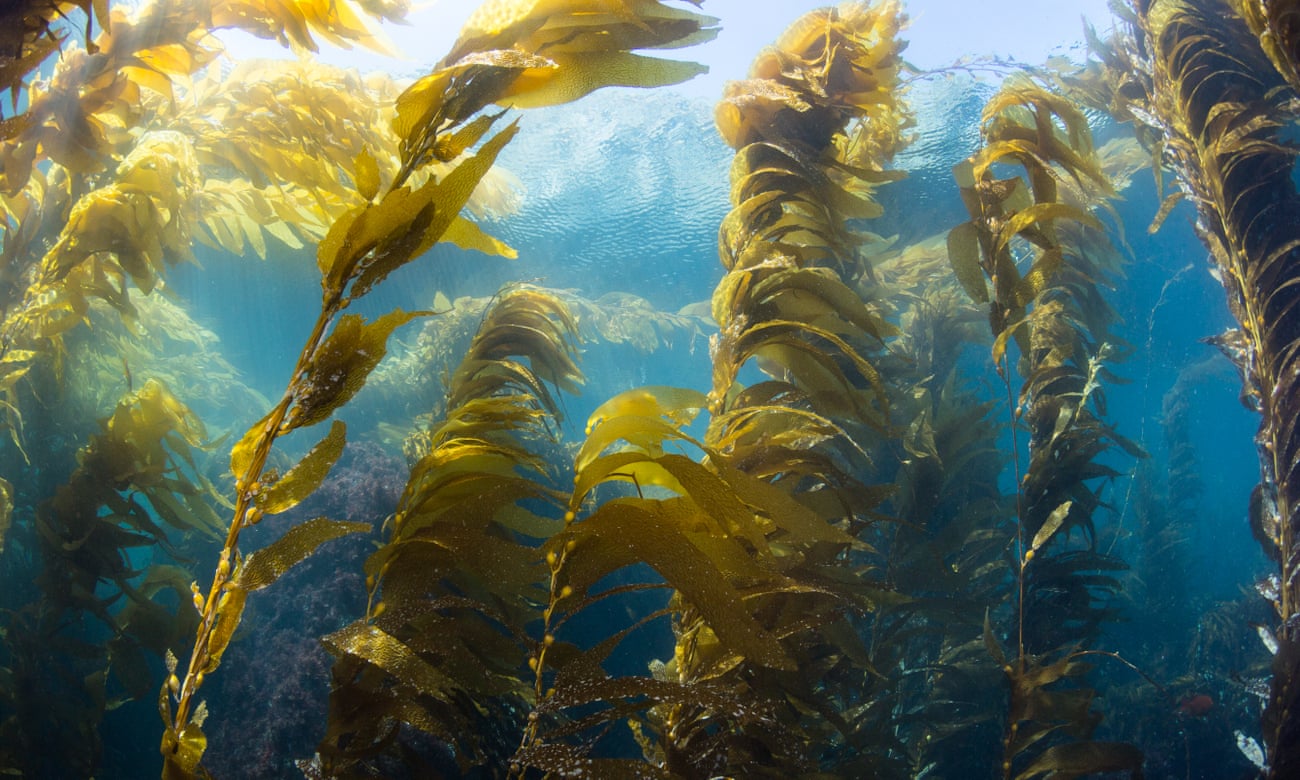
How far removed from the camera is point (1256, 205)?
2070 millimetres

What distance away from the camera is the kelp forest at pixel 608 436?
3.17 ft

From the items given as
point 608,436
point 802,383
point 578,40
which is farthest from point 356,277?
point 802,383

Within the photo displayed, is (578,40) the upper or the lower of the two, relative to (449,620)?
upper

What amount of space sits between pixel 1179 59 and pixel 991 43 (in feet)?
20.9

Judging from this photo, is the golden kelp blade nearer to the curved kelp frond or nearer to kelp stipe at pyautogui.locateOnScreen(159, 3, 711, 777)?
kelp stipe at pyautogui.locateOnScreen(159, 3, 711, 777)

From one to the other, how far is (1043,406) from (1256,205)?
3.31 ft

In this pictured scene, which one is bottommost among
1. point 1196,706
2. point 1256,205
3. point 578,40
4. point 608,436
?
point 1196,706

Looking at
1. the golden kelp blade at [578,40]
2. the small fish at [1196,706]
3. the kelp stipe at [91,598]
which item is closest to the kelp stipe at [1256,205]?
the golden kelp blade at [578,40]

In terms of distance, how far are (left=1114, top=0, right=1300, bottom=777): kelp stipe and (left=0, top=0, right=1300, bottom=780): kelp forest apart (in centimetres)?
2

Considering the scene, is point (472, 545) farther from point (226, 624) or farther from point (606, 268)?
point (606, 268)

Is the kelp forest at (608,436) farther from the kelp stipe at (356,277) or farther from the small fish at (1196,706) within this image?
the small fish at (1196,706)

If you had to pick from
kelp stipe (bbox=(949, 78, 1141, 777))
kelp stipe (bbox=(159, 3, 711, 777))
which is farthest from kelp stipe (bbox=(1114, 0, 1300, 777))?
kelp stipe (bbox=(159, 3, 711, 777))

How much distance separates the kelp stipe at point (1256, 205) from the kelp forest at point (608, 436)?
0.06 feet

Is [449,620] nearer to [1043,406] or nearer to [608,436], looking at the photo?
[608,436]
